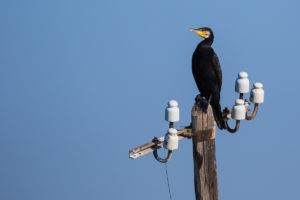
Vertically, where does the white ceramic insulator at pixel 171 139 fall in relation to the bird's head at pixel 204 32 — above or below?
below

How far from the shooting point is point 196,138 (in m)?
6.64

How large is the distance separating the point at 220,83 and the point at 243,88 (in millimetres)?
704

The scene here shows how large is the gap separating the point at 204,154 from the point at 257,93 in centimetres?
128

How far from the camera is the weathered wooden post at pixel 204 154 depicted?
6.63 m

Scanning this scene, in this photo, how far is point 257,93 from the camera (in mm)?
7438

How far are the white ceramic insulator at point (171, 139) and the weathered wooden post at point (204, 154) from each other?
1.05 ft

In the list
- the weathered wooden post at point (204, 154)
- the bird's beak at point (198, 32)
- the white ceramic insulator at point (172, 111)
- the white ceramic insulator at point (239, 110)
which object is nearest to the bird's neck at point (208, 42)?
the bird's beak at point (198, 32)

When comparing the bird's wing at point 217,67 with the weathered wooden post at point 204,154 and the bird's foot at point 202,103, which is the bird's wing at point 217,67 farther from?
the weathered wooden post at point 204,154

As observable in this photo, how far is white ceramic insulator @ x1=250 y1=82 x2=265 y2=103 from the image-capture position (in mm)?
7441

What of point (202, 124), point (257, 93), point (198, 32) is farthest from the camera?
point (198, 32)

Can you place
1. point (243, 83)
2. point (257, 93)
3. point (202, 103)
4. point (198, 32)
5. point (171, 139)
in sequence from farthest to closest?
point (198, 32), point (257, 93), point (243, 83), point (202, 103), point (171, 139)

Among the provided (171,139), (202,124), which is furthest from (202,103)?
(171,139)

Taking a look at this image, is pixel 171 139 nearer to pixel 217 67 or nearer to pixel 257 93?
pixel 257 93

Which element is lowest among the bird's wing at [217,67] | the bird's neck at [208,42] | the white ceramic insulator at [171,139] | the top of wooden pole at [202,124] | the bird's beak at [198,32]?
the white ceramic insulator at [171,139]
